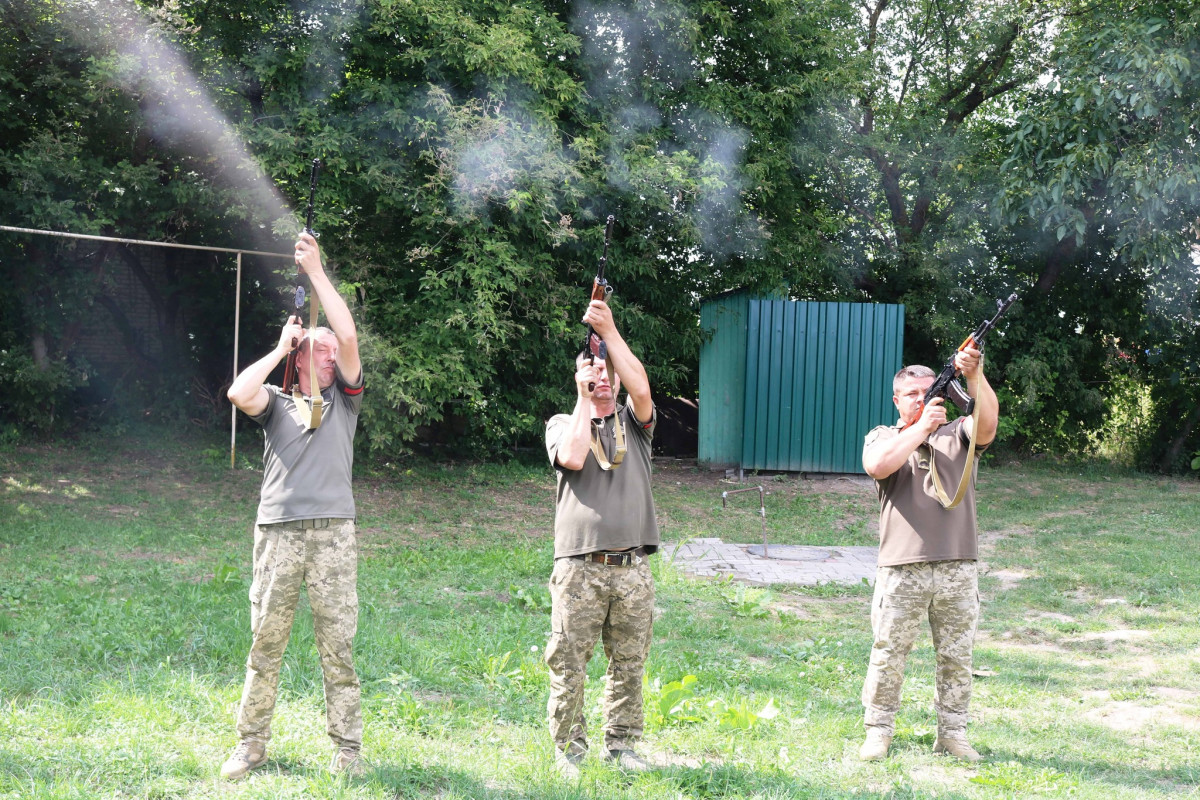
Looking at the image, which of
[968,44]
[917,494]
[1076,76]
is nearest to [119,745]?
[917,494]

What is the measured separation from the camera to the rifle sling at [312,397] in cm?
377

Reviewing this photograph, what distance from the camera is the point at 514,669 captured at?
5199 mm

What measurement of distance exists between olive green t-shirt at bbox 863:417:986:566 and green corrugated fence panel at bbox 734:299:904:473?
927cm

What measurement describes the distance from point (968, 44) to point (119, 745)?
16257 millimetres

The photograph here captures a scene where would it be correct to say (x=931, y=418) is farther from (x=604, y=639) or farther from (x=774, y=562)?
(x=774, y=562)

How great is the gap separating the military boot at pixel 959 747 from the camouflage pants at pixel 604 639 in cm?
140

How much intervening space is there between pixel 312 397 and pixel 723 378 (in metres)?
10.5

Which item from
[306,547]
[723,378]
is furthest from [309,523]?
[723,378]

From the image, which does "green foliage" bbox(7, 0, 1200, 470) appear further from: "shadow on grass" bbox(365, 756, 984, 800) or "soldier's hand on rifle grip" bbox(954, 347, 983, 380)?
"soldier's hand on rifle grip" bbox(954, 347, 983, 380)

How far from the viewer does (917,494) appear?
167 inches

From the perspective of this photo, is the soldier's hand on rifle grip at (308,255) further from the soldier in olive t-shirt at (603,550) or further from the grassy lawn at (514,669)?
the grassy lawn at (514,669)

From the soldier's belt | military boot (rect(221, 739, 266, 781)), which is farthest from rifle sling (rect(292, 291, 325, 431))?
military boot (rect(221, 739, 266, 781))

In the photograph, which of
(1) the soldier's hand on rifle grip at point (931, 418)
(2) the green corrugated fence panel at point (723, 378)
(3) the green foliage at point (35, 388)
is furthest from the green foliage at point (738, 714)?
(3) the green foliage at point (35, 388)

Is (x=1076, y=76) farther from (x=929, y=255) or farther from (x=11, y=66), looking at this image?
(x=11, y=66)
